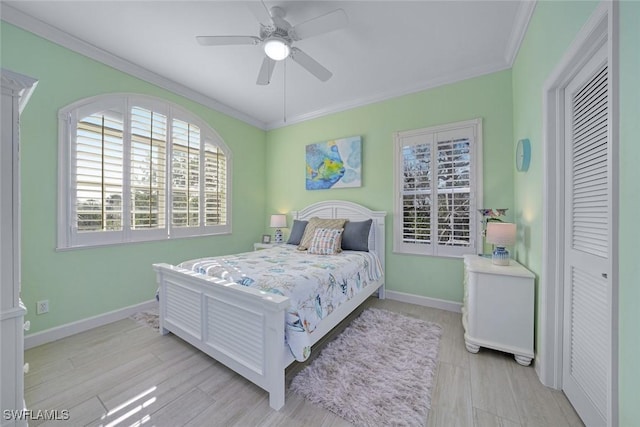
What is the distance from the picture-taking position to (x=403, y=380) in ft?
5.63

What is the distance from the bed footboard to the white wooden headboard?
82.3 inches

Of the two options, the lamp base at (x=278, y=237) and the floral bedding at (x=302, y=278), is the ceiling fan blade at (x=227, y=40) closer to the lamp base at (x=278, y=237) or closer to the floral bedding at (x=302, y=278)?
the floral bedding at (x=302, y=278)

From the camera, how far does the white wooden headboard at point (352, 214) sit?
11.0 feet

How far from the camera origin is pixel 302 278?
1878 millimetres

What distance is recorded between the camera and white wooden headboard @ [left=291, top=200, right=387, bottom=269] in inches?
132

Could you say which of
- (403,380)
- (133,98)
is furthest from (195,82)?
(403,380)

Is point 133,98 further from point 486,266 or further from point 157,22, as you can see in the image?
point 486,266

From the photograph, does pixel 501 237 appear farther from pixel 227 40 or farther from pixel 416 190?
pixel 227 40

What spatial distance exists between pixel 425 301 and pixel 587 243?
1.98m

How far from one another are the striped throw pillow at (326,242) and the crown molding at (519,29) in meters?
2.59

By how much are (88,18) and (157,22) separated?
576mm

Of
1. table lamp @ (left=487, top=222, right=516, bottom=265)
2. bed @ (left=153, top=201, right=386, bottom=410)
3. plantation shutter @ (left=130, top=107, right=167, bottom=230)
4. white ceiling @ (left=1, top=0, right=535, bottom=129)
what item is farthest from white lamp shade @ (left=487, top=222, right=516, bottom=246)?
plantation shutter @ (left=130, top=107, right=167, bottom=230)

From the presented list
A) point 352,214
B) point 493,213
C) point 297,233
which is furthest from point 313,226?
point 493,213

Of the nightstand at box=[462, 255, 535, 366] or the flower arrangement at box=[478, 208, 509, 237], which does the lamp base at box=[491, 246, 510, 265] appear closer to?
the nightstand at box=[462, 255, 535, 366]
